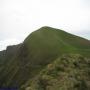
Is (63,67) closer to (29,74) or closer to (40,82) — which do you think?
(40,82)

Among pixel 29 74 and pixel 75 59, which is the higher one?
pixel 75 59

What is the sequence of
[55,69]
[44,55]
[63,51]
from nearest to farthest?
[55,69] < [63,51] < [44,55]

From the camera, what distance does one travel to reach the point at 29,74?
643 ft

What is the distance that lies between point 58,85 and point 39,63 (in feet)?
346

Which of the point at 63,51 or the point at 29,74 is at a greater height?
the point at 63,51

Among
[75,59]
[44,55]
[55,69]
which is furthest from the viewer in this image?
[44,55]

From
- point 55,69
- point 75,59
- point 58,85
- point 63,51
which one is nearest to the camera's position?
point 58,85

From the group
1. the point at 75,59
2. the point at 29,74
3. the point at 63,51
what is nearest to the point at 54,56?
the point at 63,51

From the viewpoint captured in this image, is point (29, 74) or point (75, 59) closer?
point (75, 59)

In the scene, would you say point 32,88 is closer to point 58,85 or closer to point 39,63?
point 58,85

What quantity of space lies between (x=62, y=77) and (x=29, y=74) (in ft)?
348

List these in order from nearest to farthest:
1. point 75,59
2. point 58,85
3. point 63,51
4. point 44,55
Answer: point 58,85
point 75,59
point 63,51
point 44,55

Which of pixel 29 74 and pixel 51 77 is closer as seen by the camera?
pixel 51 77

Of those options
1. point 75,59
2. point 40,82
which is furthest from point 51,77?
point 75,59
